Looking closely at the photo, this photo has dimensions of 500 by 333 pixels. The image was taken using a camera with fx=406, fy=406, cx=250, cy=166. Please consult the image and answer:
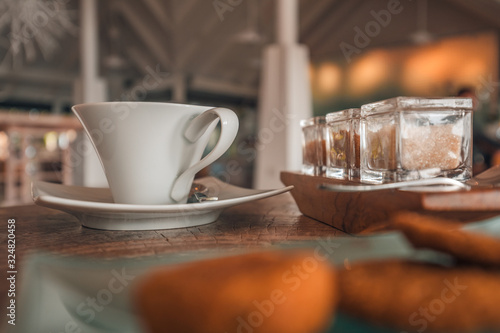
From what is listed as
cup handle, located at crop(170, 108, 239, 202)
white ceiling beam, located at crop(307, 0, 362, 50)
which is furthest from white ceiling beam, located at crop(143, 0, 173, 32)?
cup handle, located at crop(170, 108, 239, 202)

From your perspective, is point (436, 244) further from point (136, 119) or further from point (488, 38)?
point (488, 38)

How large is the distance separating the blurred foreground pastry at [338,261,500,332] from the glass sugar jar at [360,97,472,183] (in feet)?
0.72

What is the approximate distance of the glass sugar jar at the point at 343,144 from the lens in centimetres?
46

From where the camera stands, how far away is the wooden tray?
0.27 metres

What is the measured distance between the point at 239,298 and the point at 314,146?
438mm

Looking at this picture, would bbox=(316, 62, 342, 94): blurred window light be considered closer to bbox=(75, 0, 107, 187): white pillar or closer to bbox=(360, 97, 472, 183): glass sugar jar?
bbox=(75, 0, 107, 187): white pillar

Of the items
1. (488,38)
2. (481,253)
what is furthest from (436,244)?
(488,38)

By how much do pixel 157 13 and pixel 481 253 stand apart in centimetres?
716

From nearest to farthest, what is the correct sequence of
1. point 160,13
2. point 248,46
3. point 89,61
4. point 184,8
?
point 89,61, point 184,8, point 160,13, point 248,46

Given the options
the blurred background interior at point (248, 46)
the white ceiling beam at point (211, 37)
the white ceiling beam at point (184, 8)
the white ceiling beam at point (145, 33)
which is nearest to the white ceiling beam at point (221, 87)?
the blurred background interior at point (248, 46)

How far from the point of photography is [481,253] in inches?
7.3

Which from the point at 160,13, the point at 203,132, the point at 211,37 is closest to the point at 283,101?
the point at 203,132

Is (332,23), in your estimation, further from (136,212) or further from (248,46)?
(136,212)

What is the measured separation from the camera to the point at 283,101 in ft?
11.8
